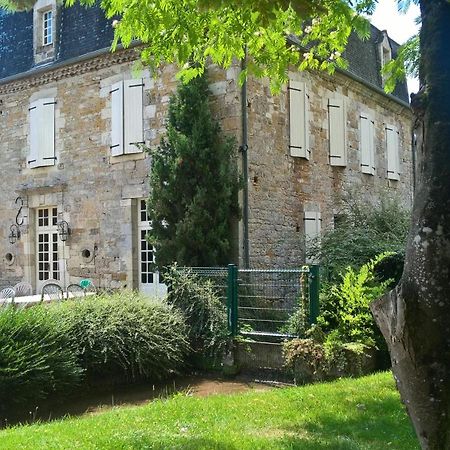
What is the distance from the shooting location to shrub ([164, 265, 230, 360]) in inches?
368

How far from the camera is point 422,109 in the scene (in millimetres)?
2963

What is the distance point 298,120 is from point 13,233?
7.81 metres

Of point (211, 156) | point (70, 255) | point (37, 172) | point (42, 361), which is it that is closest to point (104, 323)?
point (42, 361)

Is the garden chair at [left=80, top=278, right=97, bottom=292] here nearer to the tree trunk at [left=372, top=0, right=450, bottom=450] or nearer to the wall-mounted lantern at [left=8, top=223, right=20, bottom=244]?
the wall-mounted lantern at [left=8, top=223, right=20, bottom=244]

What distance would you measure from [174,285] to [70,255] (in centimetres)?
497

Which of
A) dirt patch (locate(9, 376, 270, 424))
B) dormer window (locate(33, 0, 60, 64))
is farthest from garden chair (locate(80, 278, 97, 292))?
dormer window (locate(33, 0, 60, 64))

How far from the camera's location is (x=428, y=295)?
270cm

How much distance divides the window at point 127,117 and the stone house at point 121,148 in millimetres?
25

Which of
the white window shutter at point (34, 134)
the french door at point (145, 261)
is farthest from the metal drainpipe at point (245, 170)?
the white window shutter at point (34, 134)

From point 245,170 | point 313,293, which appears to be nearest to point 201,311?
point 313,293

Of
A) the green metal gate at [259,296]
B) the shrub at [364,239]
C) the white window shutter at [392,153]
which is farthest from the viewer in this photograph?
the white window shutter at [392,153]

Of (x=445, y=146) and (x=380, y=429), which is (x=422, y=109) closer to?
(x=445, y=146)

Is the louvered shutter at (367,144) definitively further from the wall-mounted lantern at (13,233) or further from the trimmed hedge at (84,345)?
the wall-mounted lantern at (13,233)

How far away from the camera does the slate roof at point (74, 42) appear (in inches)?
544
